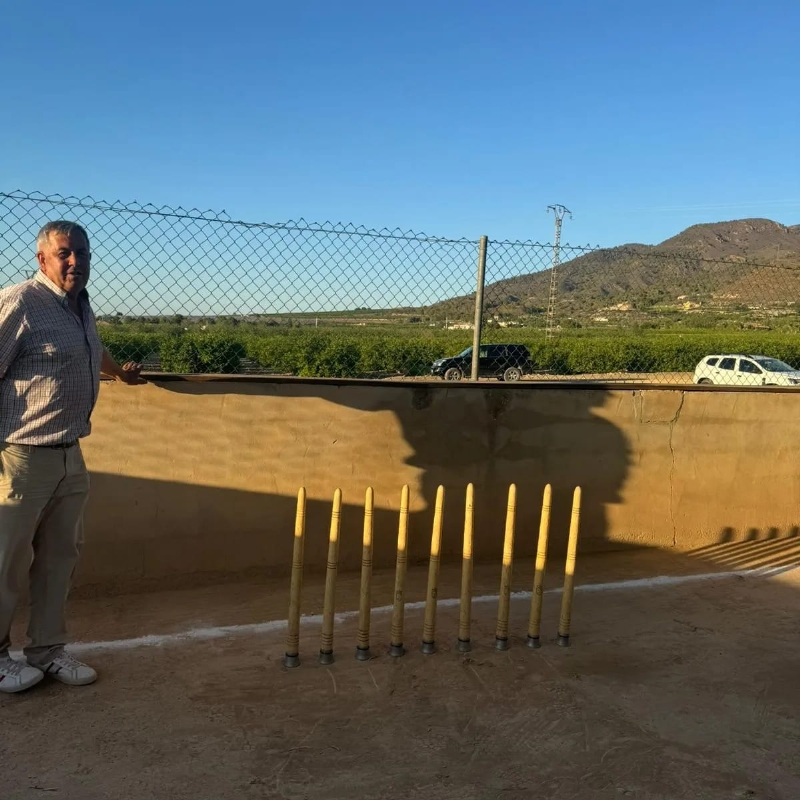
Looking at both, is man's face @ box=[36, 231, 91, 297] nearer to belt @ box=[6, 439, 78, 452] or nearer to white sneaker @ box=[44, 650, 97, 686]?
belt @ box=[6, 439, 78, 452]

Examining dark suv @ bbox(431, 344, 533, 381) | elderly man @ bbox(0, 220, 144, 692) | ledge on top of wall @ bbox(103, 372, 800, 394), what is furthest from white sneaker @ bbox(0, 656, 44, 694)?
dark suv @ bbox(431, 344, 533, 381)

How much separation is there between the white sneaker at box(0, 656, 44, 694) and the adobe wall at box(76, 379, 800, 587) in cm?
119

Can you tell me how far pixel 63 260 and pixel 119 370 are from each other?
2.51 feet

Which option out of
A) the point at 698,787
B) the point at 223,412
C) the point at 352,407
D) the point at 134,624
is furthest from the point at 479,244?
the point at 698,787

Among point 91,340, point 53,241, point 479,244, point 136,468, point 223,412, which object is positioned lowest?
point 136,468

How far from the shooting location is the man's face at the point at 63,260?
318 cm

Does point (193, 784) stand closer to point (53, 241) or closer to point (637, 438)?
point (53, 241)

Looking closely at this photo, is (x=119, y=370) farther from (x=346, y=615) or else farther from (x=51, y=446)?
(x=346, y=615)

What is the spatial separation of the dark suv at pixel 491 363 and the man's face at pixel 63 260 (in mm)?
4825

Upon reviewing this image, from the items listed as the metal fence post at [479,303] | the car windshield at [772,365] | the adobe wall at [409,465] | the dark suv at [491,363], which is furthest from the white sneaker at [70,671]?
the car windshield at [772,365]

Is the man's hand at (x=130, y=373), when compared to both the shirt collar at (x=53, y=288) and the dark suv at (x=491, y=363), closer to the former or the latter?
the shirt collar at (x=53, y=288)

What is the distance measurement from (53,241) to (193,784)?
7.38 feet

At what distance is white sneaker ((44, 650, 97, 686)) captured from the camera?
3348 millimetres

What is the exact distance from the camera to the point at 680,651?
158 inches
